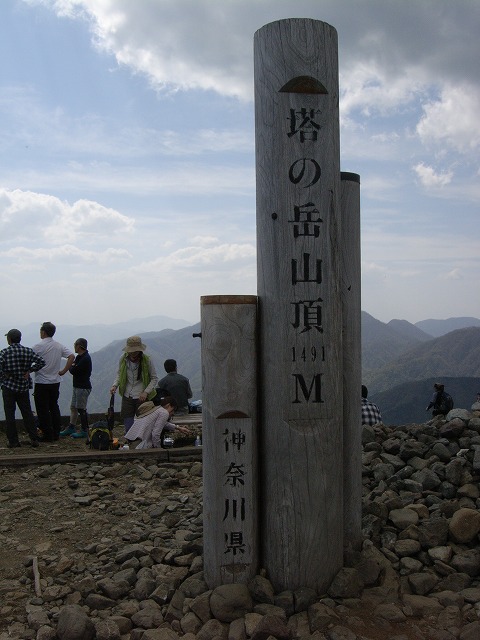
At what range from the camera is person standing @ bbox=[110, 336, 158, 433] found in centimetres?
910

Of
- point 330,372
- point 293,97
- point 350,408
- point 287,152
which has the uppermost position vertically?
point 293,97

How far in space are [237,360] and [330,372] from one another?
653 millimetres

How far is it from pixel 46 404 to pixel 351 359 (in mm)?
6851

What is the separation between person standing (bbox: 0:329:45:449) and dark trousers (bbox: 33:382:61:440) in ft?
1.21

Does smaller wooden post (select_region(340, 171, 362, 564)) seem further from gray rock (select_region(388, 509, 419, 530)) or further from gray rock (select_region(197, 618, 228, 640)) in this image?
gray rock (select_region(197, 618, 228, 640))

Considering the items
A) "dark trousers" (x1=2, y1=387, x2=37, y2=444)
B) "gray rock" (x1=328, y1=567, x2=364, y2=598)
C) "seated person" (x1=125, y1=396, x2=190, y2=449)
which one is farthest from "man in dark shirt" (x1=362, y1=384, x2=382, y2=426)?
"dark trousers" (x1=2, y1=387, x2=37, y2=444)

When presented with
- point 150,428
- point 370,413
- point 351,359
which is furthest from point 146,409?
point 351,359

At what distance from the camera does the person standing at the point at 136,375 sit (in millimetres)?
9102

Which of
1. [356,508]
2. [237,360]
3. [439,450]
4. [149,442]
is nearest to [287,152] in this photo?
[237,360]

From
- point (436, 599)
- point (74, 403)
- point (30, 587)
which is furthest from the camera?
point (74, 403)

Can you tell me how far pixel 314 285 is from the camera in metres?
4.30

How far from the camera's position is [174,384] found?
10.4 m

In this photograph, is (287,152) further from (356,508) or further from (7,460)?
(7,460)

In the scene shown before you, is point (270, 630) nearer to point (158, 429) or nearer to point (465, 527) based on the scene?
point (465, 527)
